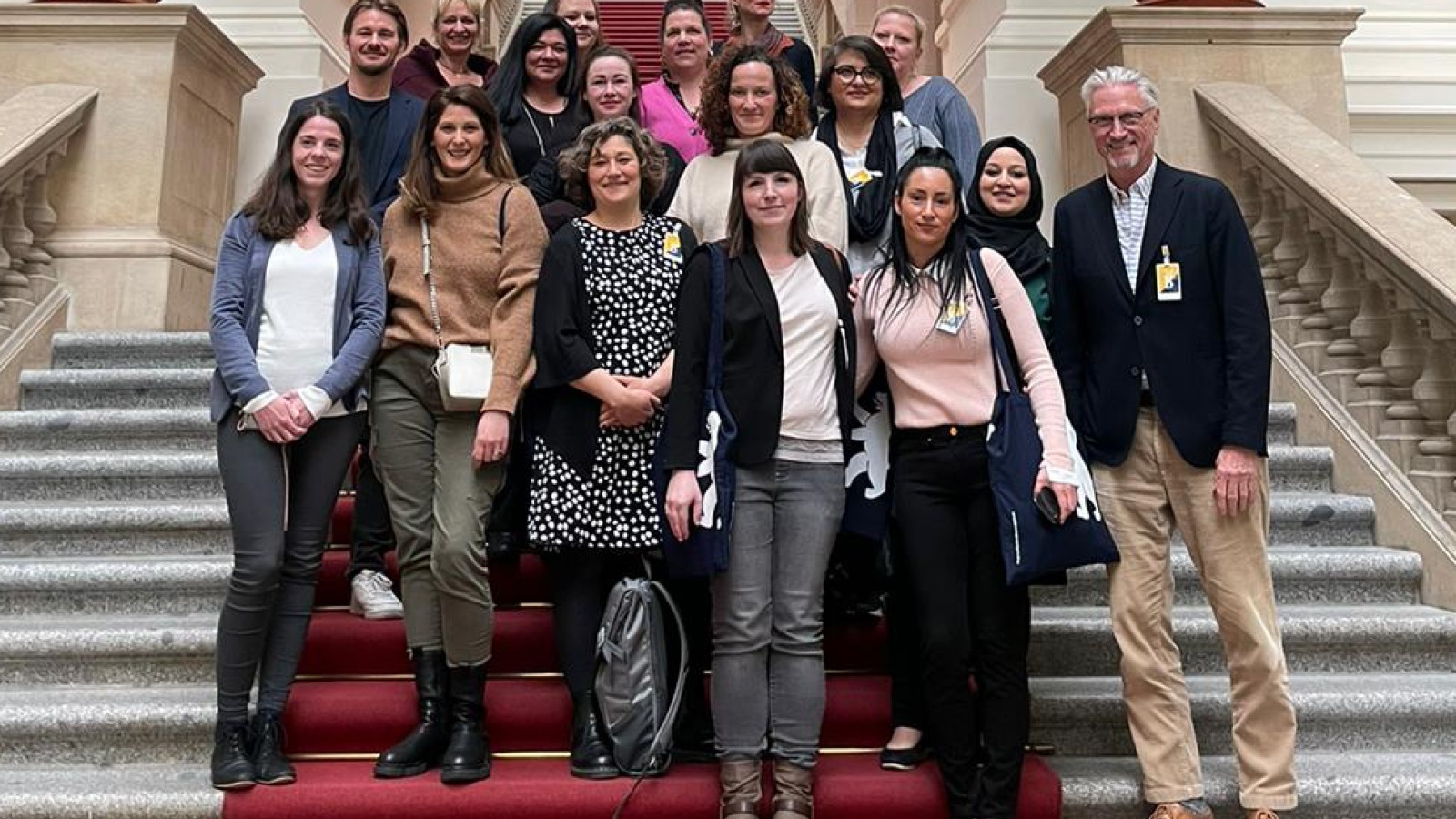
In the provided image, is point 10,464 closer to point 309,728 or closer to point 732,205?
point 309,728

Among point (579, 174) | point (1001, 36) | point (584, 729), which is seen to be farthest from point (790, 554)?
point (1001, 36)

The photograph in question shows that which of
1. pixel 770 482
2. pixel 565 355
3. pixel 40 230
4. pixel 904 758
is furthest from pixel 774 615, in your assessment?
pixel 40 230

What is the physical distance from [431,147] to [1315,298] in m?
3.58

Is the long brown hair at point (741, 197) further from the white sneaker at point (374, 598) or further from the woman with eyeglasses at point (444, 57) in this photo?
the woman with eyeglasses at point (444, 57)

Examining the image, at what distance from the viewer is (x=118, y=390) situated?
15.0ft

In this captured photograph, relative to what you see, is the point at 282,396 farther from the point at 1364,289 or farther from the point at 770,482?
the point at 1364,289

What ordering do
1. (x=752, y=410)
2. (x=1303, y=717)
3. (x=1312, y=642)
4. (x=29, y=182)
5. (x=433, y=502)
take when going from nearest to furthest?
(x=752, y=410) < (x=433, y=502) < (x=1303, y=717) < (x=1312, y=642) < (x=29, y=182)

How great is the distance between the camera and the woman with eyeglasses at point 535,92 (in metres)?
3.83

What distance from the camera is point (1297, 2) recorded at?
22.0 feet

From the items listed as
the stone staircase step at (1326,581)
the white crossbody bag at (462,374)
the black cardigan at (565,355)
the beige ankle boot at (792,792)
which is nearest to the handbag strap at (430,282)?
the white crossbody bag at (462,374)

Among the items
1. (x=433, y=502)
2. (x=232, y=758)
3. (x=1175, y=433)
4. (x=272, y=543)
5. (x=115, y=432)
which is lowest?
(x=232, y=758)

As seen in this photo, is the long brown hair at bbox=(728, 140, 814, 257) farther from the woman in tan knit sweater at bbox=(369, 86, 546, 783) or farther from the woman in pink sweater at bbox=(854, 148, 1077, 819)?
the woman in tan knit sweater at bbox=(369, 86, 546, 783)

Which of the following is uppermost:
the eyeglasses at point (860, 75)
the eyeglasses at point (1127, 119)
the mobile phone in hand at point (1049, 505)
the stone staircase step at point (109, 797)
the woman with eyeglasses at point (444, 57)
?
the woman with eyeglasses at point (444, 57)

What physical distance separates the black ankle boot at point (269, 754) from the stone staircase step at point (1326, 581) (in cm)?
239
